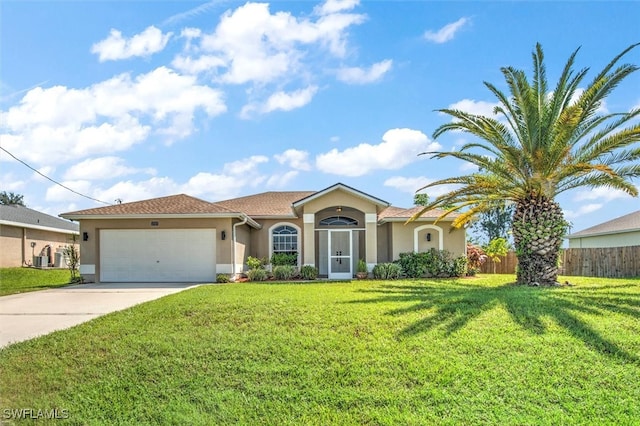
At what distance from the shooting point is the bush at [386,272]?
18.4 m

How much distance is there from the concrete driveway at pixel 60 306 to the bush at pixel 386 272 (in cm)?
831

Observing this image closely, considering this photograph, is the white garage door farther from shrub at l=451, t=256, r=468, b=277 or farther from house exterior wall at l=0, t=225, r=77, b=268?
shrub at l=451, t=256, r=468, b=277

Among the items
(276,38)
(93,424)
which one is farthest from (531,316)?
(276,38)

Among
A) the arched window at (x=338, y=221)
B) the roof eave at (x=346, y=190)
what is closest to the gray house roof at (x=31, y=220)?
the roof eave at (x=346, y=190)

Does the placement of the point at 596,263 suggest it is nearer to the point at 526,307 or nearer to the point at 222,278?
the point at 526,307

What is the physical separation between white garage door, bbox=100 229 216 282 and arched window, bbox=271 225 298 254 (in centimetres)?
412

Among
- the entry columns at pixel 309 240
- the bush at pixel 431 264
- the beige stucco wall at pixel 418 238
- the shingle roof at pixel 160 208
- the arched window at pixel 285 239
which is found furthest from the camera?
the arched window at pixel 285 239

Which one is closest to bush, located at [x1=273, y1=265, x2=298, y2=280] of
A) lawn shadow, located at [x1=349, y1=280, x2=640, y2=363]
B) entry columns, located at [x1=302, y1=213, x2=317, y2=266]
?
entry columns, located at [x1=302, y1=213, x2=317, y2=266]

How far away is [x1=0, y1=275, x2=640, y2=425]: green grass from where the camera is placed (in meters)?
5.41

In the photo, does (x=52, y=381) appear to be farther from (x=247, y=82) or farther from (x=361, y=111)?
(x=361, y=111)

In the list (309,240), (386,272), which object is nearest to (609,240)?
(386,272)

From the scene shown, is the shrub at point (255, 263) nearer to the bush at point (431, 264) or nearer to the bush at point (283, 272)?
the bush at point (283, 272)

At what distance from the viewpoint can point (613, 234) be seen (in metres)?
24.0

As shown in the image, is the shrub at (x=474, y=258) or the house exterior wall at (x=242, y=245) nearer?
the house exterior wall at (x=242, y=245)
